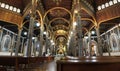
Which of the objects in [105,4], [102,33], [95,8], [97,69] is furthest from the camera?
[102,33]

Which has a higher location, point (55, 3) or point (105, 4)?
point (55, 3)

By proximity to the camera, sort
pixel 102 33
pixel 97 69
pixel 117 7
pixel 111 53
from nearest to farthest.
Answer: pixel 97 69
pixel 117 7
pixel 111 53
pixel 102 33

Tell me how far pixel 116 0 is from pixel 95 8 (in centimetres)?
406

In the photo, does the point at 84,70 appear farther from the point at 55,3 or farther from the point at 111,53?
the point at 111,53

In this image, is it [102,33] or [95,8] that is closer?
[95,8]

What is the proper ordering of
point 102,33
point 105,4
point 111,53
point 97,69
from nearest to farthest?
1. point 97,69
2. point 105,4
3. point 111,53
4. point 102,33

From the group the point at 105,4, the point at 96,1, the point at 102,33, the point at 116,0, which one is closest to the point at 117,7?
the point at 116,0

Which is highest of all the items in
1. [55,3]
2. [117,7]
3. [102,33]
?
[55,3]

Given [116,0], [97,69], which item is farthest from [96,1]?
[97,69]

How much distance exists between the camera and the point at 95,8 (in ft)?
69.2

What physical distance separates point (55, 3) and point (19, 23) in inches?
294

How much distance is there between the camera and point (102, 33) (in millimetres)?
28188

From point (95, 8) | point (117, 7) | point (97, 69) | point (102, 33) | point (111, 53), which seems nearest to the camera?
point (97, 69)

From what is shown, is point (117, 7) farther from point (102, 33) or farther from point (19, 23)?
point (19, 23)
